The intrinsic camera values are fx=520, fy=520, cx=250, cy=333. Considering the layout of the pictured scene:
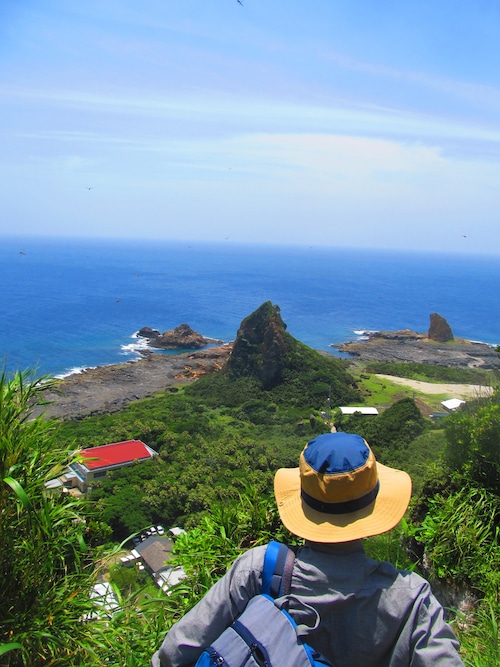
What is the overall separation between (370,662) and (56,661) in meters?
1.52

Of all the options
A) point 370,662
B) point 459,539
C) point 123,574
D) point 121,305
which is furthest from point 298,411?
point 121,305

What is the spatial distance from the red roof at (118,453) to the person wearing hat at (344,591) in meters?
18.4

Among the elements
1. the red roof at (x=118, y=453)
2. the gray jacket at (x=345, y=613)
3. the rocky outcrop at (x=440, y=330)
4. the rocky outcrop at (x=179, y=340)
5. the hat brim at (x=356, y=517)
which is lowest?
the rocky outcrop at (x=179, y=340)

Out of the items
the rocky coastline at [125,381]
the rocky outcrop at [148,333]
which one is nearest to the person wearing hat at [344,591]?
the rocky coastline at [125,381]

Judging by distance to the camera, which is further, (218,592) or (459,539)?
(459,539)

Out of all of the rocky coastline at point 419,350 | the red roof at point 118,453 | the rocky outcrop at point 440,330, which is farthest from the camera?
the rocky outcrop at point 440,330

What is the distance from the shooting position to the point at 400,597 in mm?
1437

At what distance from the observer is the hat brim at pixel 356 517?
1.53 m

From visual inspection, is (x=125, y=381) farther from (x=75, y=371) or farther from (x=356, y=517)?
(x=356, y=517)

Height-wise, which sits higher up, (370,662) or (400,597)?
(400,597)

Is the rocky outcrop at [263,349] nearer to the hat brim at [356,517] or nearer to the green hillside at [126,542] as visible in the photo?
the green hillside at [126,542]

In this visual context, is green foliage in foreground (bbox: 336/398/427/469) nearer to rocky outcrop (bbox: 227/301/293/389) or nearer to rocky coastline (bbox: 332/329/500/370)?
rocky outcrop (bbox: 227/301/293/389)

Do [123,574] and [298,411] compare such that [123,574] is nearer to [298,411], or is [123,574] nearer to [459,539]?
[459,539]

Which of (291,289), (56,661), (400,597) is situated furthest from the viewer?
(291,289)
